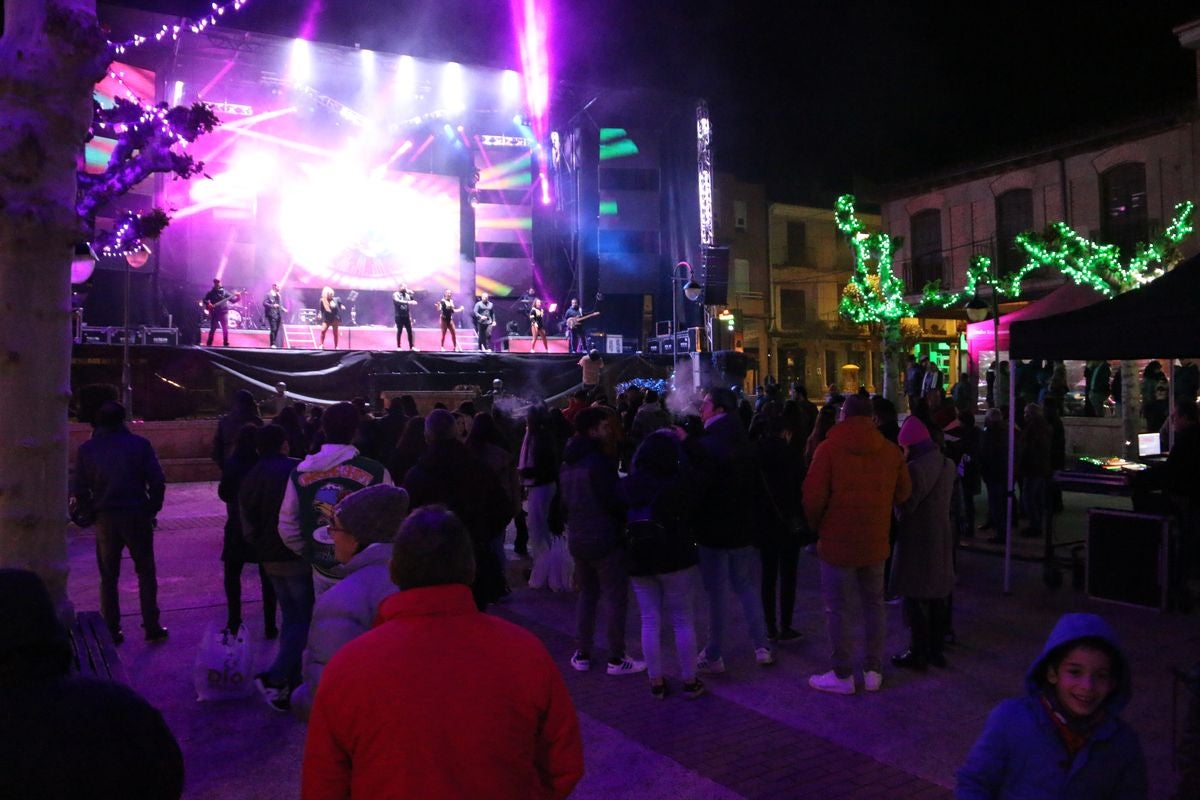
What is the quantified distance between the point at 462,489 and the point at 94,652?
1.88 meters

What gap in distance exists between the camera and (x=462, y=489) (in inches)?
187

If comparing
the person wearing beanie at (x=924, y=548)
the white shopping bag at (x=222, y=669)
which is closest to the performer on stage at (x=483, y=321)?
the white shopping bag at (x=222, y=669)

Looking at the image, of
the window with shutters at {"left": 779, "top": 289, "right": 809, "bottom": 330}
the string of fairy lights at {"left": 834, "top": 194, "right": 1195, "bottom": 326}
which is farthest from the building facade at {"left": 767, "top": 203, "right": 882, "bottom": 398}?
the string of fairy lights at {"left": 834, "top": 194, "right": 1195, "bottom": 326}

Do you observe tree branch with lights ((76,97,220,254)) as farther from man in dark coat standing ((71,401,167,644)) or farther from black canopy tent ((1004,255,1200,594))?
black canopy tent ((1004,255,1200,594))

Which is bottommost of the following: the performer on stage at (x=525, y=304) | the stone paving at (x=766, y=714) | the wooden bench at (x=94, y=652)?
the stone paving at (x=766, y=714)

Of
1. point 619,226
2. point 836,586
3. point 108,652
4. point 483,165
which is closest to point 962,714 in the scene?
point 836,586

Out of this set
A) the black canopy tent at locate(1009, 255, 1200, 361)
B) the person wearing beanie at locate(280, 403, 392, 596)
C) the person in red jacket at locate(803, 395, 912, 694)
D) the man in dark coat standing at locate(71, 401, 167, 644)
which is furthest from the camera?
the black canopy tent at locate(1009, 255, 1200, 361)

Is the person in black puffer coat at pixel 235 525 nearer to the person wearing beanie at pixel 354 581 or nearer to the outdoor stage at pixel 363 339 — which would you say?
the person wearing beanie at pixel 354 581

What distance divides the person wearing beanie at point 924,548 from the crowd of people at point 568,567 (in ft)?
0.04

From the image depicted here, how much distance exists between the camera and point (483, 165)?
27312 millimetres

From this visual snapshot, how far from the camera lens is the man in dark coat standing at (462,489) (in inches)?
185

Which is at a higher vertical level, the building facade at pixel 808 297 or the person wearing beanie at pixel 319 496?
the building facade at pixel 808 297

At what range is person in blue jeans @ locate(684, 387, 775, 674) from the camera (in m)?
5.07

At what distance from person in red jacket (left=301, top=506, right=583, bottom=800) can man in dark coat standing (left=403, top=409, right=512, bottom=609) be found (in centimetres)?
284
